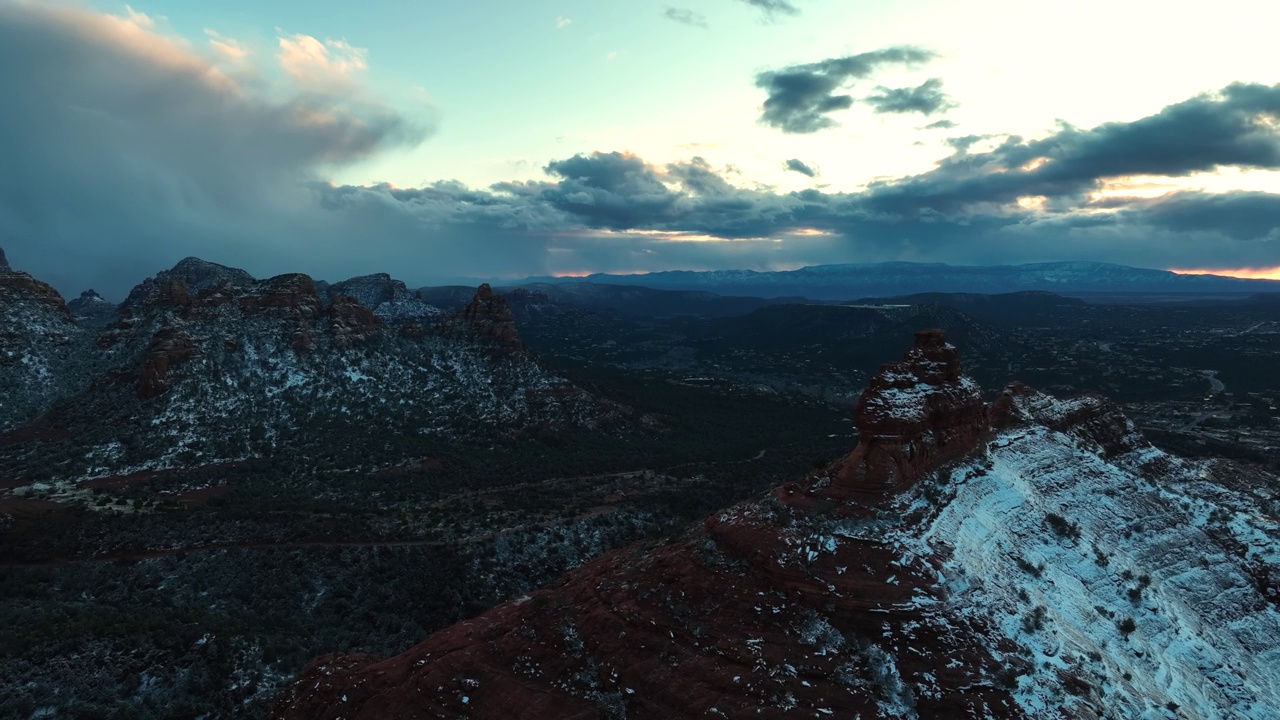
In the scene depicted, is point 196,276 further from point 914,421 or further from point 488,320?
point 914,421

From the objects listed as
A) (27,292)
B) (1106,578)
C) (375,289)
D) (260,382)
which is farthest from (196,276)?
(1106,578)

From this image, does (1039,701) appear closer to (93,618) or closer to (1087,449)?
(1087,449)

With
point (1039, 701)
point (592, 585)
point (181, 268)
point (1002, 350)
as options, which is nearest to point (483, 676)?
point (592, 585)

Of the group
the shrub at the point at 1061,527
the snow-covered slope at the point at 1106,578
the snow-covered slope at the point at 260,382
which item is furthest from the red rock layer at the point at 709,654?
the snow-covered slope at the point at 260,382

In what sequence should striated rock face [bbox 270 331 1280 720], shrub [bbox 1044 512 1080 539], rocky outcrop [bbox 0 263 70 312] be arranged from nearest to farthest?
striated rock face [bbox 270 331 1280 720] < shrub [bbox 1044 512 1080 539] < rocky outcrop [bbox 0 263 70 312]

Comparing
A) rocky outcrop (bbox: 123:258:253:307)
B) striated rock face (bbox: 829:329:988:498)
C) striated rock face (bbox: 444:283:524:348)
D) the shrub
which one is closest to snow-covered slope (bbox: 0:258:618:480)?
striated rock face (bbox: 444:283:524:348)

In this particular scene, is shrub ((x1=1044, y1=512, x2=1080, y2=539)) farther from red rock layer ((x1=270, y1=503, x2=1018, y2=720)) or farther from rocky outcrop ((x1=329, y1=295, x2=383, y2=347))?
rocky outcrop ((x1=329, y1=295, x2=383, y2=347))

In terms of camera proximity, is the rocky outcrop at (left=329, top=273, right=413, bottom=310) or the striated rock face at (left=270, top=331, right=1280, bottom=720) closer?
the striated rock face at (left=270, top=331, right=1280, bottom=720)
